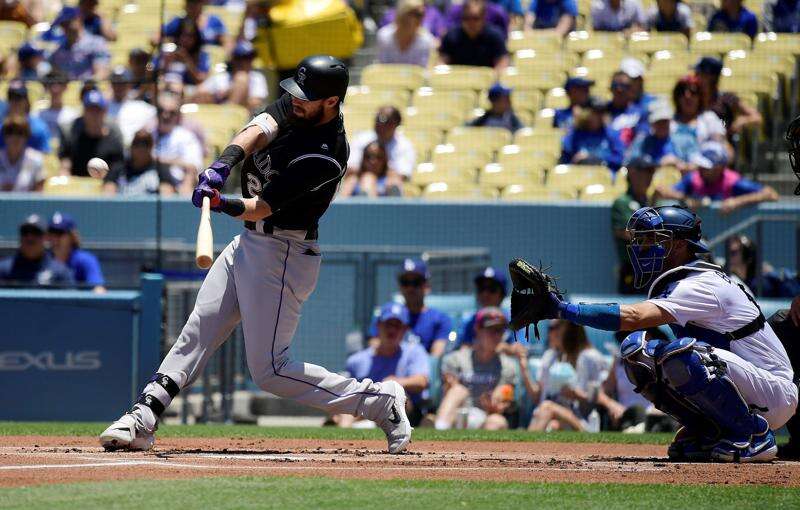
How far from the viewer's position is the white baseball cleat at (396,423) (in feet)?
22.4

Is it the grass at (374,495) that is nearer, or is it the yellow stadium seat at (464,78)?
the grass at (374,495)

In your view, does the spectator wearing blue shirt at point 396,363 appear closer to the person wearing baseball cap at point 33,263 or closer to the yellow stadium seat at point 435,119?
the person wearing baseball cap at point 33,263

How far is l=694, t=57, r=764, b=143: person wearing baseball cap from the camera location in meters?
12.9

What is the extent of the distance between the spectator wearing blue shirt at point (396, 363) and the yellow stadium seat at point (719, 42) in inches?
205

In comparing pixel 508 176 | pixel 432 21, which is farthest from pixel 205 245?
pixel 432 21

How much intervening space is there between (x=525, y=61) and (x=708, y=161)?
10.2ft

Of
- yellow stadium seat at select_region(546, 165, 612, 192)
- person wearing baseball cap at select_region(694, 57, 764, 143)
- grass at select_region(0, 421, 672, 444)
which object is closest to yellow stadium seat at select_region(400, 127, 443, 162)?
yellow stadium seat at select_region(546, 165, 612, 192)

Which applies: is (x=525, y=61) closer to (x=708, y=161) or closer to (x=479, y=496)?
(x=708, y=161)

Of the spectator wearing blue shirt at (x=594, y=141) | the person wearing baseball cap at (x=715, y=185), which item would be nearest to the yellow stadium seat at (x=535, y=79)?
the spectator wearing blue shirt at (x=594, y=141)

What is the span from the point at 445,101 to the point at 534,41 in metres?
1.27

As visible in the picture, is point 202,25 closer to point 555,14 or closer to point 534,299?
point 555,14

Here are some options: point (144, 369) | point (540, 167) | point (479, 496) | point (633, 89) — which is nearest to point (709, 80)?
point (633, 89)

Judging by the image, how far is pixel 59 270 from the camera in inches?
461

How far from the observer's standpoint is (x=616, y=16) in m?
14.9
